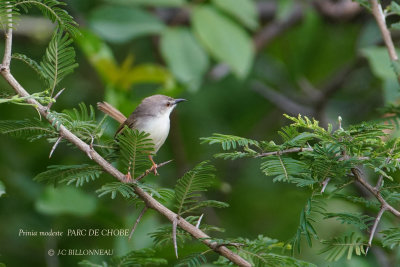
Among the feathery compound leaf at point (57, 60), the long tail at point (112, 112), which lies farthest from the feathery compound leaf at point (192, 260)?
the long tail at point (112, 112)

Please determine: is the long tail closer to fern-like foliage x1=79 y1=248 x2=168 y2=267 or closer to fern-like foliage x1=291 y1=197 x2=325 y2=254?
fern-like foliage x1=79 y1=248 x2=168 y2=267

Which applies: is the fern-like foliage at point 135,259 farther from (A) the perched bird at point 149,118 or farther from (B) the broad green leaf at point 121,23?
(B) the broad green leaf at point 121,23

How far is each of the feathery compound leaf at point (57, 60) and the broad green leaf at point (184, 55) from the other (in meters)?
2.35

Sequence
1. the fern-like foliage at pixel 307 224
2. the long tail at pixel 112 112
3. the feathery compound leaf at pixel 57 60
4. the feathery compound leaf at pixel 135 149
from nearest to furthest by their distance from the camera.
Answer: the fern-like foliage at pixel 307 224 < the feathery compound leaf at pixel 135 149 < the feathery compound leaf at pixel 57 60 < the long tail at pixel 112 112

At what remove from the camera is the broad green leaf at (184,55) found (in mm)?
4332

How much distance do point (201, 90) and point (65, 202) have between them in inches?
91.6

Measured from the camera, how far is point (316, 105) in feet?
17.0

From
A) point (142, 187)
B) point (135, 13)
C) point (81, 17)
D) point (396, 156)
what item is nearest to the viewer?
point (396, 156)

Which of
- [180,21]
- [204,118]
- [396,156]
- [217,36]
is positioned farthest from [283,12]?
[396,156]

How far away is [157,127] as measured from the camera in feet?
11.0

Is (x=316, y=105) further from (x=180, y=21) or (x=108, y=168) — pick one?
(x=108, y=168)

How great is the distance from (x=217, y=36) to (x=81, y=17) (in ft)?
4.86

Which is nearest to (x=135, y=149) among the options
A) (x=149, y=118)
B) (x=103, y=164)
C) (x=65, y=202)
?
(x=103, y=164)

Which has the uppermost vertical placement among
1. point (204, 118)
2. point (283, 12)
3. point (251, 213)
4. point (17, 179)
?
point (283, 12)
